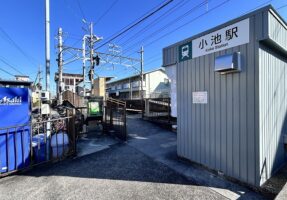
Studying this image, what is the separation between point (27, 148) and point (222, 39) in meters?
4.89

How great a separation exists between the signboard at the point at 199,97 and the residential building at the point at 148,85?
19.4 metres

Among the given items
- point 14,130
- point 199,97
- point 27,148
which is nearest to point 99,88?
point 27,148

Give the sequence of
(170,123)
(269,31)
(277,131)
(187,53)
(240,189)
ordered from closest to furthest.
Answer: (269,31), (240,189), (277,131), (187,53), (170,123)

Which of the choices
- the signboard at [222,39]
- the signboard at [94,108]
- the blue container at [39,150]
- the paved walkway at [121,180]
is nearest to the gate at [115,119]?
the signboard at [94,108]

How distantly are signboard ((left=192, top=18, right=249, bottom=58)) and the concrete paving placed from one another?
2668 mm

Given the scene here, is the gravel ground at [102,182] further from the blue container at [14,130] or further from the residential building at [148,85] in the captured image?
the residential building at [148,85]

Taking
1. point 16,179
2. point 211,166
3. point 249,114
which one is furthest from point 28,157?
point 249,114

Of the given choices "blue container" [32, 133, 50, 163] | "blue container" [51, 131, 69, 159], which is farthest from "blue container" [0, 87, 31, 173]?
"blue container" [51, 131, 69, 159]

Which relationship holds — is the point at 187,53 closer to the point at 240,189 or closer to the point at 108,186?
the point at 240,189

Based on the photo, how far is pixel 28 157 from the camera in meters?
4.07

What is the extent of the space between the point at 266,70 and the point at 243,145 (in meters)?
1.48

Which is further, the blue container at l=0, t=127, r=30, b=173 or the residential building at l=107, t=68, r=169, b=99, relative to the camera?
the residential building at l=107, t=68, r=169, b=99

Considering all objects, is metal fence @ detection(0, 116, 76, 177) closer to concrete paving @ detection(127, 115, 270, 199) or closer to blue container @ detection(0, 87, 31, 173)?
blue container @ detection(0, 87, 31, 173)

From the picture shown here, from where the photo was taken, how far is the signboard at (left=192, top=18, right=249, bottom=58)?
10.8ft
